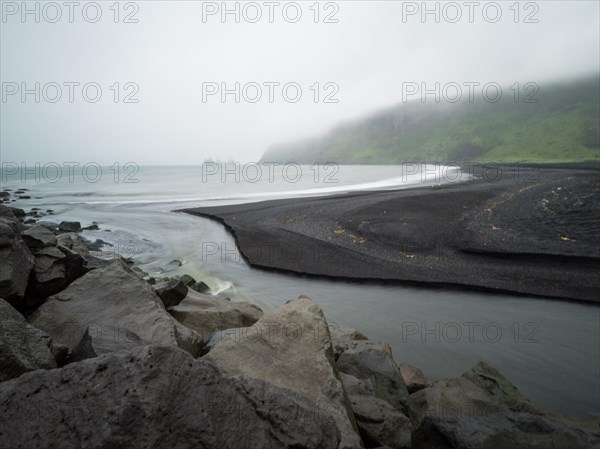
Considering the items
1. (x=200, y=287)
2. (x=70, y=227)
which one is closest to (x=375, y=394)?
(x=200, y=287)

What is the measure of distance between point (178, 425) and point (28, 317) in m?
4.65

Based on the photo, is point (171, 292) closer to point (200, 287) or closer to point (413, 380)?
point (413, 380)

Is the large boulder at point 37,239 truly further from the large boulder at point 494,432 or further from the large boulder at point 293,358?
the large boulder at point 494,432

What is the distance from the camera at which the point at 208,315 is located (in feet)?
26.5

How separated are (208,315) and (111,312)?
249 centimetres

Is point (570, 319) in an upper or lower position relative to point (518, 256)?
lower

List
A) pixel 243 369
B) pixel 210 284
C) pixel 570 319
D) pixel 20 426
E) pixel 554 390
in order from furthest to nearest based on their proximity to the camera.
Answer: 1. pixel 210 284
2. pixel 570 319
3. pixel 554 390
4. pixel 243 369
5. pixel 20 426

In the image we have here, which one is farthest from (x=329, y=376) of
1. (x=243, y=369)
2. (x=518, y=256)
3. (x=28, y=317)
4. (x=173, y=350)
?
(x=518, y=256)

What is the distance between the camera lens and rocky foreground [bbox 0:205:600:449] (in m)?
2.60

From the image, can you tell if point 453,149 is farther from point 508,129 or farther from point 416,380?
point 416,380

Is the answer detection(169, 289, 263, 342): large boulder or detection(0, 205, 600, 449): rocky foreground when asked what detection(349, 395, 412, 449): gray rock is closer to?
detection(0, 205, 600, 449): rocky foreground

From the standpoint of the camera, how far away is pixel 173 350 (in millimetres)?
3004

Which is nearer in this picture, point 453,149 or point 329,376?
point 329,376

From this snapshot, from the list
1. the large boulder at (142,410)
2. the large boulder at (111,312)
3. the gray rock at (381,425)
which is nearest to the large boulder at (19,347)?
the large boulder at (142,410)
